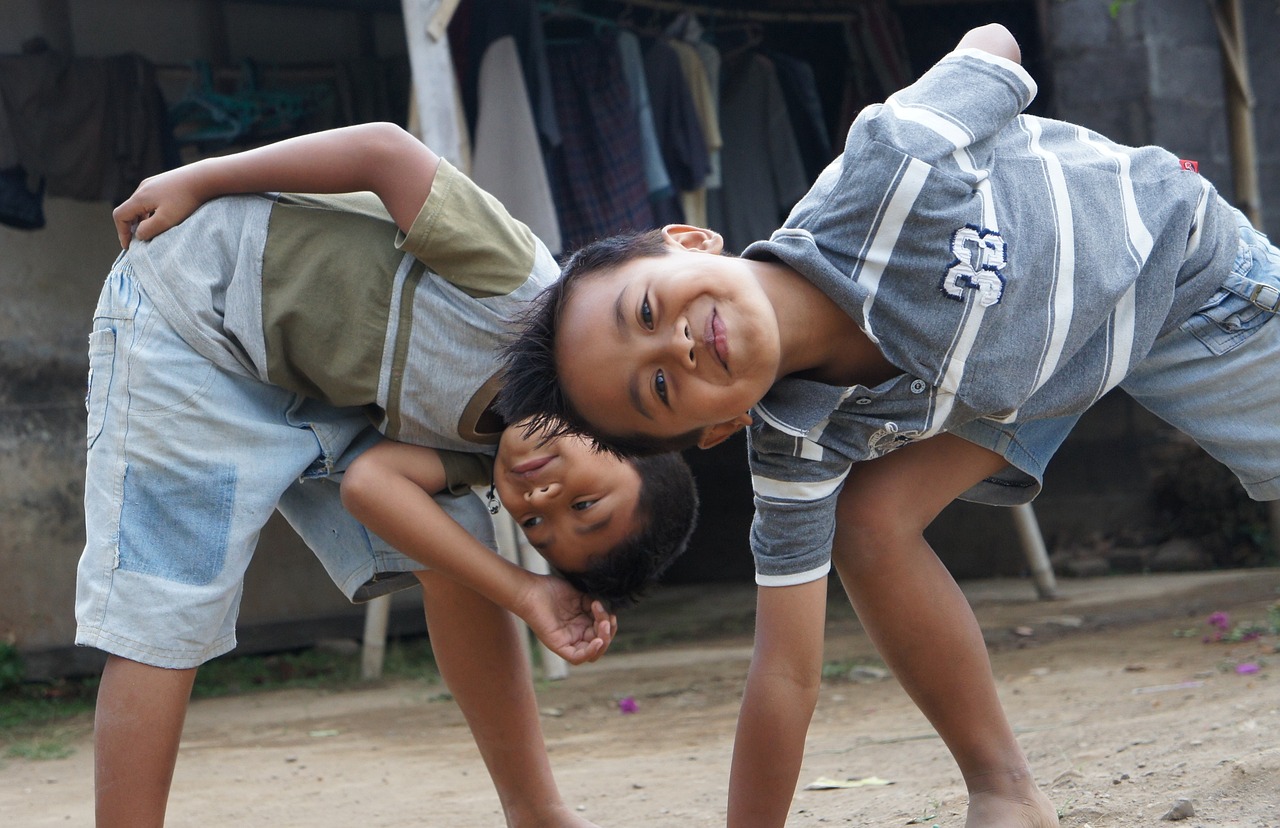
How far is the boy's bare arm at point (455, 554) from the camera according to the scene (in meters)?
1.77

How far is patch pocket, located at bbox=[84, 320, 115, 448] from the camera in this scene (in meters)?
1.78

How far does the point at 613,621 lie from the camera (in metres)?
1.82

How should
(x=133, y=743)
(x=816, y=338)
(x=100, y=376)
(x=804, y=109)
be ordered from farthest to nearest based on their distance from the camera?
(x=804, y=109) < (x=100, y=376) < (x=133, y=743) < (x=816, y=338)

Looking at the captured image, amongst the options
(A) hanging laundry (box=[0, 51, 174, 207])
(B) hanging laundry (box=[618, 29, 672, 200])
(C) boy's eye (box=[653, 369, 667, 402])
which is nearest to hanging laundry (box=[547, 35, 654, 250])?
(B) hanging laundry (box=[618, 29, 672, 200])

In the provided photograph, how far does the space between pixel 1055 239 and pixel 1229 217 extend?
1.40 feet

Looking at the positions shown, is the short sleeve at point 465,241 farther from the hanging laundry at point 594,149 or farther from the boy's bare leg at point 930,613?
the hanging laundry at point 594,149

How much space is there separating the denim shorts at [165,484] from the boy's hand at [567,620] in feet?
1.37

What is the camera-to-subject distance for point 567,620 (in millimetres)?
1817

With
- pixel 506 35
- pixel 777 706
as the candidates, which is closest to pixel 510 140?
pixel 506 35

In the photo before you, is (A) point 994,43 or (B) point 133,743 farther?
(A) point 994,43

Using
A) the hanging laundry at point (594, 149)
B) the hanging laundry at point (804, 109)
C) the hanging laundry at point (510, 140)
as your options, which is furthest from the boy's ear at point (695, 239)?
the hanging laundry at point (804, 109)

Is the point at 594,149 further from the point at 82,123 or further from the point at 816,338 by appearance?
the point at 816,338

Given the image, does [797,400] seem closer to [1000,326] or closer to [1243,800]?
[1000,326]

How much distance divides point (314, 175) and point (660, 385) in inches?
26.3
